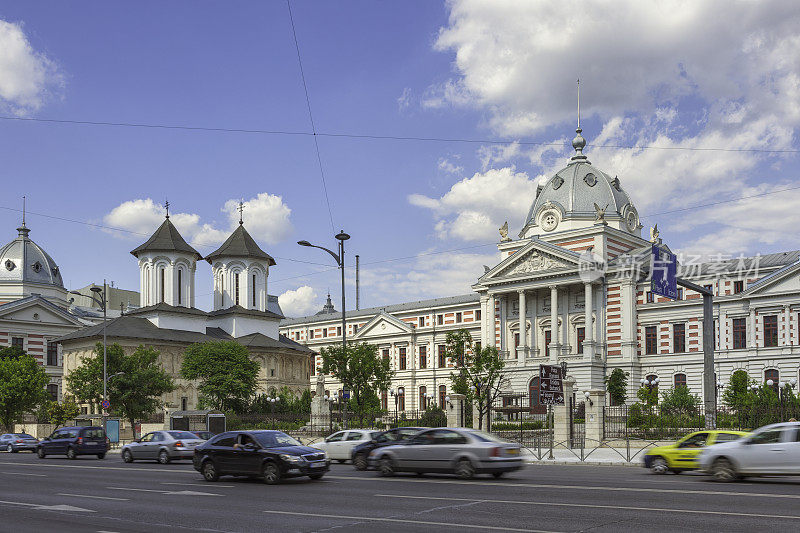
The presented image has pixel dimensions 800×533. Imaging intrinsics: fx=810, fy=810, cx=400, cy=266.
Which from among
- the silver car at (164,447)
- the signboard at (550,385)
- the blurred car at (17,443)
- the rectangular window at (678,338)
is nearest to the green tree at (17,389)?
the blurred car at (17,443)

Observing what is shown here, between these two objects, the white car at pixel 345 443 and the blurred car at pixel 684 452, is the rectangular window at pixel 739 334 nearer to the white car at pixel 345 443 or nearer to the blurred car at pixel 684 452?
the white car at pixel 345 443

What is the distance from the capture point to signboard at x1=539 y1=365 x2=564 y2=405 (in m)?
30.7

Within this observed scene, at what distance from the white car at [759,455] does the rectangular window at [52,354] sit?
8217 centimetres

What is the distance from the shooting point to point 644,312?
73.6m

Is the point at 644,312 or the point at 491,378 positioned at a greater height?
the point at 644,312

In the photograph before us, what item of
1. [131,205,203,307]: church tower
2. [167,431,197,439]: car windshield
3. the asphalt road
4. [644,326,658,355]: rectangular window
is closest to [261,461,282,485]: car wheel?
the asphalt road

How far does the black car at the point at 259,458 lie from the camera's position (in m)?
20.9

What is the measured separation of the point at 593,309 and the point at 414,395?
84.7 feet

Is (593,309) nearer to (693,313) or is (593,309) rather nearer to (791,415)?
(693,313)

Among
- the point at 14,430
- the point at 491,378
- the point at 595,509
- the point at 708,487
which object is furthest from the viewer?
the point at 14,430

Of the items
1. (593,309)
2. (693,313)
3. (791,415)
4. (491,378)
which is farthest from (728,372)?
(791,415)

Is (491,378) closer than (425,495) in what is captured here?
No

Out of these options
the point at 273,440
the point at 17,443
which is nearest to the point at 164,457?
the point at 273,440

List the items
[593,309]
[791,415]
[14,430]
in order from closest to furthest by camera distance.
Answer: [791,415] < [14,430] < [593,309]
